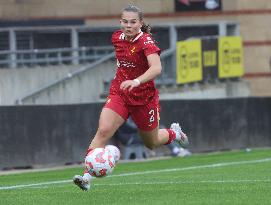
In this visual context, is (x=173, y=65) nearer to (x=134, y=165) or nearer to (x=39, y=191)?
(x=134, y=165)

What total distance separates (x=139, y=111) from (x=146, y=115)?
12 centimetres

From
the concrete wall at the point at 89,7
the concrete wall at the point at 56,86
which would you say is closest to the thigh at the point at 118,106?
the concrete wall at the point at 56,86

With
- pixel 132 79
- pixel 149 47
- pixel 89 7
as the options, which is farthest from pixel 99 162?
pixel 89 7

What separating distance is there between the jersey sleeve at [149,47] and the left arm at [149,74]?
0.20 ft

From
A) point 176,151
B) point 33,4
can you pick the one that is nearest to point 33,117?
point 176,151

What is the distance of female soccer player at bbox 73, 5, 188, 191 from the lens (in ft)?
49.4

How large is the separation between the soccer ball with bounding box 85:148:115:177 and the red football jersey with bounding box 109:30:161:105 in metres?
1.05

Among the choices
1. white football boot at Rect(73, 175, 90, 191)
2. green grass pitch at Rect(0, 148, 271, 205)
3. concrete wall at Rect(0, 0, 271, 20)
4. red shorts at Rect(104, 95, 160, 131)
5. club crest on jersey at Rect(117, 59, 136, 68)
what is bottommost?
green grass pitch at Rect(0, 148, 271, 205)

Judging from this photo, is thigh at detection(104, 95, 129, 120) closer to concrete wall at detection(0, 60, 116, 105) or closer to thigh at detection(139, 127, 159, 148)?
thigh at detection(139, 127, 159, 148)

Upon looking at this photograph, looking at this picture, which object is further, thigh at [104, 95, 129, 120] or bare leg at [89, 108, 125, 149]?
thigh at [104, 95, 129, 120]

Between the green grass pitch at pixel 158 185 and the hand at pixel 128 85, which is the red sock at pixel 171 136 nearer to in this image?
the green grass pitch at pixel 158 185

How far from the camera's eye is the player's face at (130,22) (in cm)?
1513

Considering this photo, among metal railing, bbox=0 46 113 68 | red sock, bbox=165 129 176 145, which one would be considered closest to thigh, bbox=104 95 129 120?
red sock, bbox=165 129 176 145

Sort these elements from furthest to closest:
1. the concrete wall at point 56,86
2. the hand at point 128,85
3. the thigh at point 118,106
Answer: the concrete wall at point 56,86 → the thigh at point 118,106 → the hand at point 128,85
